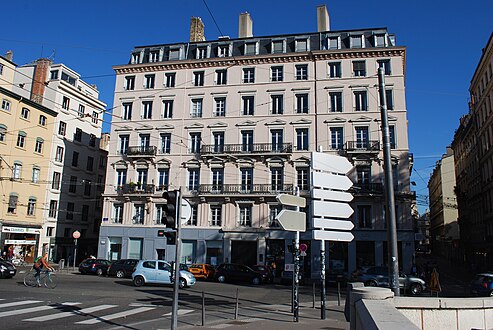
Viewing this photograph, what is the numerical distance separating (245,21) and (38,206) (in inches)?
1089

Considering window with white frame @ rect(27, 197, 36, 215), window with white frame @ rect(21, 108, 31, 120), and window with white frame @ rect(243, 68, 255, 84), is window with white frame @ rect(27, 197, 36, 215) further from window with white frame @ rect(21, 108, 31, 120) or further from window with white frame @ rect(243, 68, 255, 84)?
window with white frame @ rect(243, 68, 255, 84)

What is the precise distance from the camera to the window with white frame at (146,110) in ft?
135

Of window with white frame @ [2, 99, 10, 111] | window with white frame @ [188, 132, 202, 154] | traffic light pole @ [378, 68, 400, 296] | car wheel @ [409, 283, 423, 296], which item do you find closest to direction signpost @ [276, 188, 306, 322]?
traffic light pole @ [378, 68, 400, 296]

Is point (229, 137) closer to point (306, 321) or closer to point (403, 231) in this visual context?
point (403, 231)

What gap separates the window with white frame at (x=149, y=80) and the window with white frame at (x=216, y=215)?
14.0 m

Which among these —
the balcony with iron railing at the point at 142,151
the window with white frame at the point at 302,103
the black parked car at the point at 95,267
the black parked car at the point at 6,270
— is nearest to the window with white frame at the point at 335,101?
the window with white frame at the point at 302,103

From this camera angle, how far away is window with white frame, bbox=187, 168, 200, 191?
38562 mm

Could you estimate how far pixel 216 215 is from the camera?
123 ft

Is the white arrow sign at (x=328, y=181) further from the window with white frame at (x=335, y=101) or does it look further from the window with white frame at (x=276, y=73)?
the window with white frame at (x=276, y=73)

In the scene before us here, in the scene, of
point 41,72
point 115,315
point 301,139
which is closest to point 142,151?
point 301,139

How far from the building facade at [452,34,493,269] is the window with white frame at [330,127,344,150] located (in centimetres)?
1755

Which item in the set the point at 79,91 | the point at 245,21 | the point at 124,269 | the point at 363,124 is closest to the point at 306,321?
the point at 124,269

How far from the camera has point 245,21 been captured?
140ft

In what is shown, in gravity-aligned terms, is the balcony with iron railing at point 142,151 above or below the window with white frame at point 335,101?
below
